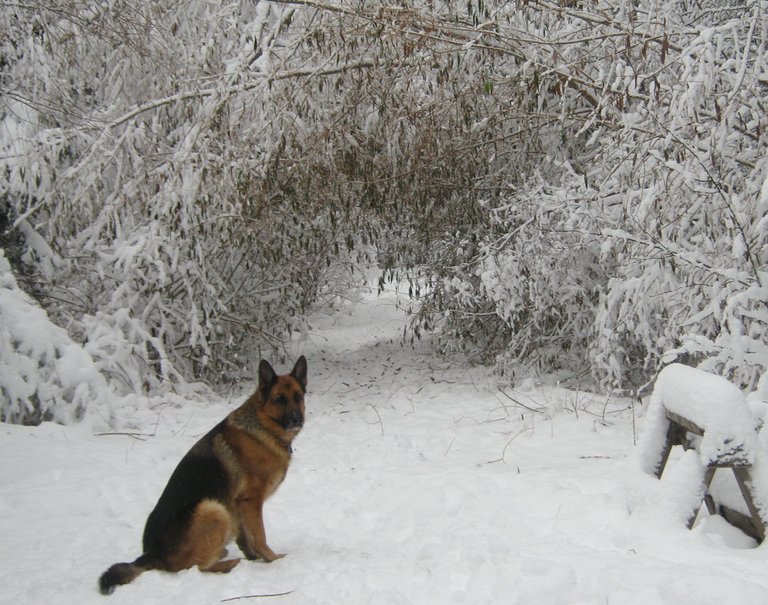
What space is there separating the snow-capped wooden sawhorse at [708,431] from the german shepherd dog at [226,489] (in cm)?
223

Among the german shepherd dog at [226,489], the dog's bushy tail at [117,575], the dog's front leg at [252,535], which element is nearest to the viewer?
the dog's bushy tail at [117,575]

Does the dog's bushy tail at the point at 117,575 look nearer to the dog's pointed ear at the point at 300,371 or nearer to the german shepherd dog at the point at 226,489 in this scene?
the german shepherd dog at the point at 226,489

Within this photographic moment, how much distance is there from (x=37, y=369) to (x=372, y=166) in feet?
15.2

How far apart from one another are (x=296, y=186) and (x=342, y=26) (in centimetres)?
223

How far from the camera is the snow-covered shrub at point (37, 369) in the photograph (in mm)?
7133

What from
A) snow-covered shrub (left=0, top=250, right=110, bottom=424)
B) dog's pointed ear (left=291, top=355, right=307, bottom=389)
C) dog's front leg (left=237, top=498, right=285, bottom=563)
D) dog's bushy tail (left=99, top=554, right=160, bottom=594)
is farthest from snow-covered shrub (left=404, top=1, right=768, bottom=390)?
snow-covered shrub (left=0, top=250, right=110, bottom=424)

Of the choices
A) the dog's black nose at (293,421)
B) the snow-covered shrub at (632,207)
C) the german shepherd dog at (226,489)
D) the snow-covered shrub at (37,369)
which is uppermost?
the snow-covered shrub at (632,207)

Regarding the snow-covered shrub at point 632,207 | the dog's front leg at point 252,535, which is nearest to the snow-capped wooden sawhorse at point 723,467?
the snow-covered shrub at point 632,207

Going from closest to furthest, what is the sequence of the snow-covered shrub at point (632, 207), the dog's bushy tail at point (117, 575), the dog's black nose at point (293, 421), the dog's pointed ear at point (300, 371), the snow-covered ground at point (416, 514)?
the snow-covered ground at point (416, 514), the dog's bushy tail at point (117, 575), the dog's black nose at point (293, 421), the dog's pointed ear at point (300, 371), the snow-covered shrub at point (632, 207)

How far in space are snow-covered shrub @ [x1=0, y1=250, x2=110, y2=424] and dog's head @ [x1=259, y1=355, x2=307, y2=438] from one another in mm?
4126

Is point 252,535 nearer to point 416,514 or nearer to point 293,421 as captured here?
point 293,421

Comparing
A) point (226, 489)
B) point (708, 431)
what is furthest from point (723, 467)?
point (226, 489)

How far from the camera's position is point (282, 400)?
14.2ft

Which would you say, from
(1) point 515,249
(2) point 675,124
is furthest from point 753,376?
(1) point 515,249
